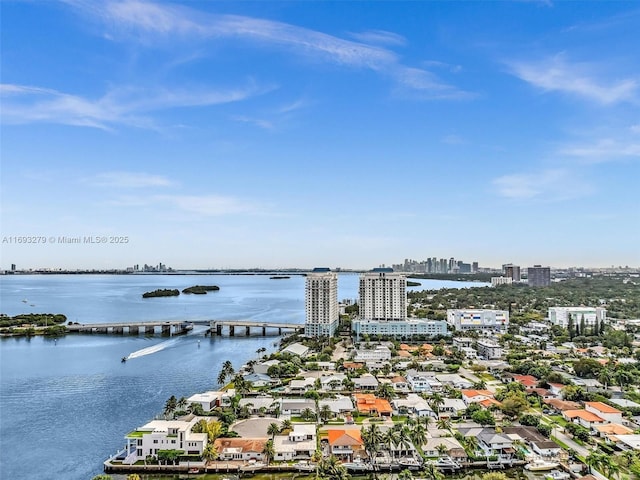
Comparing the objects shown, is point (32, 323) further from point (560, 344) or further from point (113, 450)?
point (560, 344)

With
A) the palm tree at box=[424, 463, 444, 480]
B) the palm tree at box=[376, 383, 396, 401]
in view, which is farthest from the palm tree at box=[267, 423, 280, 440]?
the palm tree at box=[376, 383, 396, 401]

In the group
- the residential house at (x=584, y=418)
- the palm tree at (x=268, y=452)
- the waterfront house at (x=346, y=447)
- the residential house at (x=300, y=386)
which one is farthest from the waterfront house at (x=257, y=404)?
the residential house at (x=584, y=418)

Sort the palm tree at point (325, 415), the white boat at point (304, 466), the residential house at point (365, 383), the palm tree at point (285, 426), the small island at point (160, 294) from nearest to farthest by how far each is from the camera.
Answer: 1. the white boat at point (304, 466)
2. the palm tree at point (285, 426)
3. the palm tree at point (325, 415)
4. the residential house at point (365, 383)
5. the small island at point (160, 294)

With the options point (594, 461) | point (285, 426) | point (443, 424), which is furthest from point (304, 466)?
point (594, 461)

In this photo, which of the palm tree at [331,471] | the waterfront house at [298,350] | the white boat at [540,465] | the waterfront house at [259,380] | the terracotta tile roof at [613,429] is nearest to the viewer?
the palm tree at [331,471]

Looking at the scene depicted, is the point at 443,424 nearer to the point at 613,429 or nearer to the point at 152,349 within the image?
the point at 613,429

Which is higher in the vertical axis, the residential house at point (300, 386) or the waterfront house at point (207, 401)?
the waterfront house at point (207, 401)

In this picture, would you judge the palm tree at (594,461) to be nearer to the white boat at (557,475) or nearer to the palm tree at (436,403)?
the white boat at (557,475)

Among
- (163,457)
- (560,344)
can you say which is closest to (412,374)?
(163,457)
